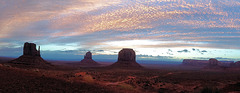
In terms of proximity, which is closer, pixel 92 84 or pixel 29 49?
pixel 92 84

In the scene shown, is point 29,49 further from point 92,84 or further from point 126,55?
point 92,84

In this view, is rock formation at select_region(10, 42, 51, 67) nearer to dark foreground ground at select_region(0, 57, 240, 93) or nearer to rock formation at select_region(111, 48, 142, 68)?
dark foreground ground at select_region(0, 57, 240, 93)

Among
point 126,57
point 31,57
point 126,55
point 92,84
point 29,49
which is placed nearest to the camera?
point 92,84

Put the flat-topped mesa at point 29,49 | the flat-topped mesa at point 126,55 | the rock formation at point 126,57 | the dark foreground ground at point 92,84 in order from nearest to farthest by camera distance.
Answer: the dark foreground ground at point 92,84 < the flat-topped mesa at point 29,49 < the rock formation at point 126,57 < the flat-topped mesa at point 126,55

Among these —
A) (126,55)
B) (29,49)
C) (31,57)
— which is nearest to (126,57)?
(126,55)

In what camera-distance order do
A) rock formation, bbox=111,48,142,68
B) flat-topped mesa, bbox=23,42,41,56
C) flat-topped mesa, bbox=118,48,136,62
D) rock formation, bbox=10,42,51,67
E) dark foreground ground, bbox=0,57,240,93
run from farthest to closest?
1. flat-topped mesa, bbox=118,48,136,62
2. rock formation, bbox=111,48,142,68
3. flat-topped mesa, bbox=23,42,41,56
4. rock formation, bbox=10,42,51,67
5. dark foreground ground, bbox=0,57,240,93

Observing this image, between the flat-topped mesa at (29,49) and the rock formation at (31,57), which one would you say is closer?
the rock formation at (31,57)

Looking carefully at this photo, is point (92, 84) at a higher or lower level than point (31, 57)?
lower

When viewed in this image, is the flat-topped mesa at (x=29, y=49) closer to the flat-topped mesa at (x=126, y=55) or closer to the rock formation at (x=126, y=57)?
the rock formation at (x=126, y=57)

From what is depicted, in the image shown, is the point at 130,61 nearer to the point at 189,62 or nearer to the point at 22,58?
the point at 22,58

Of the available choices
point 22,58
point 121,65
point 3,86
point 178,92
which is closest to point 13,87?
point 3,86

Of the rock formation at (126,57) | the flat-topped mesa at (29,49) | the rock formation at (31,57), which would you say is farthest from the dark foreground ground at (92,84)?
the rock formation at (126,57)

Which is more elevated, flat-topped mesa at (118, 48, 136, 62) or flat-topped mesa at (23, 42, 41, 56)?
flat-topped mesa at (23, 42, 41, 56)

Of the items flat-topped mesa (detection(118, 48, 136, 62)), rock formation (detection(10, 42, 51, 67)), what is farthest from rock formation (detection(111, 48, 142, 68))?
rock formation (detection(10, 42, 51, 67))
